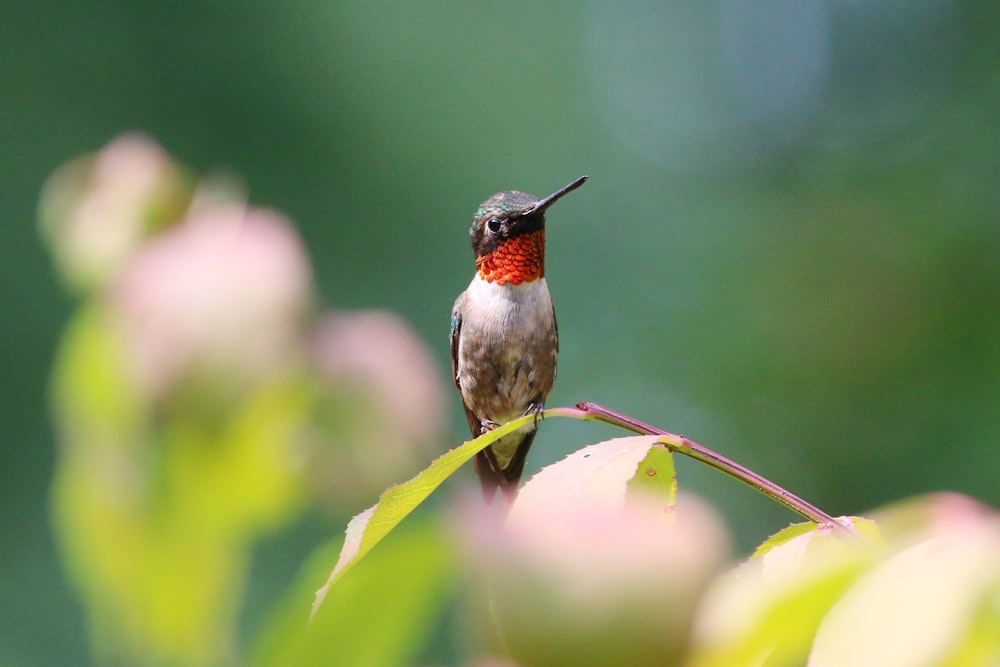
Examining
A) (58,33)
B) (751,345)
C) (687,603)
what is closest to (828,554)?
(687,603)

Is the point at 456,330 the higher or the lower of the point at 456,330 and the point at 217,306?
the lower

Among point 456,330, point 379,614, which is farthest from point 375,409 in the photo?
point 456,330

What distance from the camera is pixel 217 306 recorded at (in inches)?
37.9

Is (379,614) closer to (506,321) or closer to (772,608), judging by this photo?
(772,608)

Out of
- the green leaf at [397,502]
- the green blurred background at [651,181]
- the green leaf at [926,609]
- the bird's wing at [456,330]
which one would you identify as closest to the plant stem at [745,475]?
the green leaf at [397,502]

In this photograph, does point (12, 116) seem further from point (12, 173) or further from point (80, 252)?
point (80, 252)

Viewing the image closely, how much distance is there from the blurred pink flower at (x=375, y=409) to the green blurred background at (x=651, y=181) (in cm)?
604

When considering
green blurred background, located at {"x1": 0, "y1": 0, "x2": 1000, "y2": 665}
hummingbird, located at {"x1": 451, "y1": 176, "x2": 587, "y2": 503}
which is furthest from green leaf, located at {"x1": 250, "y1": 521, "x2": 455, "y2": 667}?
green blurred background, located at {"x1": 0, "y1": 0, "x2": 1000, "y2": 665}

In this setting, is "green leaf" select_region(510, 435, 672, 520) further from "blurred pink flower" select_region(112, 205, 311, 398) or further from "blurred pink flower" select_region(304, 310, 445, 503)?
"blurred pink flower" select_region(112, 205, 311, 398)

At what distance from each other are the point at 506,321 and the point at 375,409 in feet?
5.15

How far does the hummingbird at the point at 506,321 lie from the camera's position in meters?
2.39

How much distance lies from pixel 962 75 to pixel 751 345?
3025mm

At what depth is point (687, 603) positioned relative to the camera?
68 cm

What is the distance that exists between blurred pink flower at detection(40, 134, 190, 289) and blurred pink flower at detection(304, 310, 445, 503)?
0.87ft
